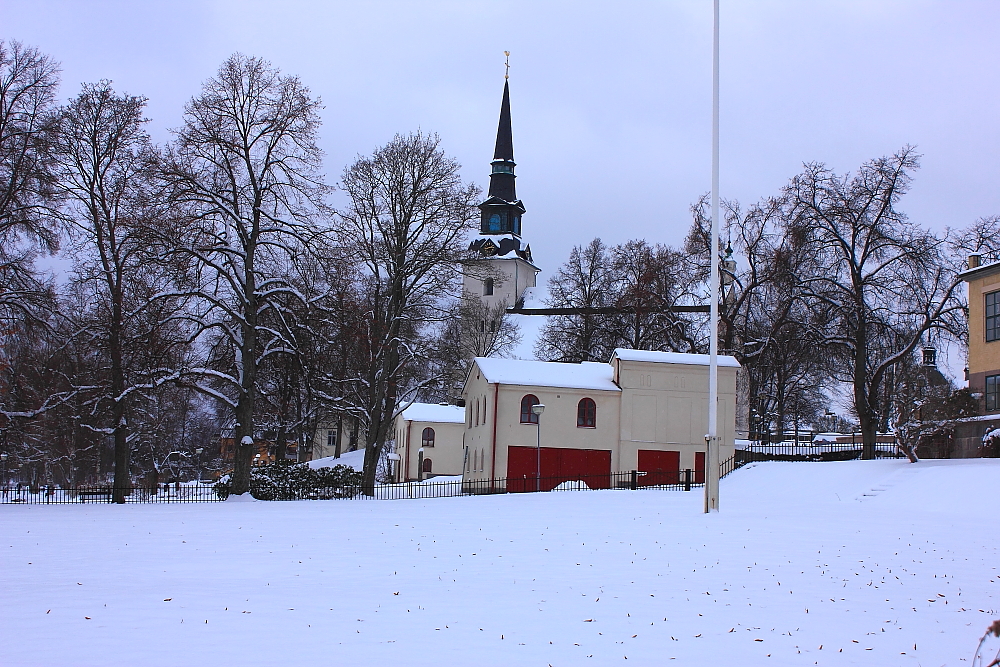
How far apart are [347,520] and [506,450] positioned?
18351mm

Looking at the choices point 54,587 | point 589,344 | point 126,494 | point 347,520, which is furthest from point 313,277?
point 589,344

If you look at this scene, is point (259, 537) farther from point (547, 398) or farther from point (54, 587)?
point (547, 398)

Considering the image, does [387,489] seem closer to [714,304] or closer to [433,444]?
[714,304]

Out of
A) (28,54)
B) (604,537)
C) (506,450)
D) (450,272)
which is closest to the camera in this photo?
(604,537)

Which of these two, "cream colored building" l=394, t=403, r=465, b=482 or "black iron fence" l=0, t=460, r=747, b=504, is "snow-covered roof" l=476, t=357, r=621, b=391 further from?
"cream colored building" l=394, t=403, r=465, b=482

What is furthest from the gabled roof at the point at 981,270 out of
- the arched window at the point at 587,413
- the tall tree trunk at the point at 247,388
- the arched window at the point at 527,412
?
the tall tree trunk at the point at 247,388

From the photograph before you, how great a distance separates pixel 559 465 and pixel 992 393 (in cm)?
1656

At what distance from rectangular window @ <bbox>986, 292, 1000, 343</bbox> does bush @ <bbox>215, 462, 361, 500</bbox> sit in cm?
2272

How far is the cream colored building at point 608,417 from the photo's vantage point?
38.8 metres

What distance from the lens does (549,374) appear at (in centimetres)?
4009

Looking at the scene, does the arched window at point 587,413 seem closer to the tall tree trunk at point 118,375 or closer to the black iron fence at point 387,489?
the black iron fence at point 387,489

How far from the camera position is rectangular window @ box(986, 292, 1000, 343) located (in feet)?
105

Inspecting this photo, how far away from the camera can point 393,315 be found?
34.9 metres

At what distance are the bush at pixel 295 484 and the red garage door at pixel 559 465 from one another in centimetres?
881
